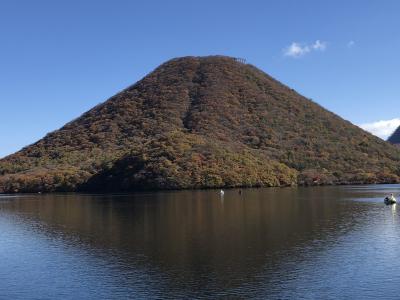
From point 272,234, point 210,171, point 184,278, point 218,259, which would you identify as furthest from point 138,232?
point 210,171

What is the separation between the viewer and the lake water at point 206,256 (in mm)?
39094

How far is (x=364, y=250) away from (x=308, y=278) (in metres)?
13.4

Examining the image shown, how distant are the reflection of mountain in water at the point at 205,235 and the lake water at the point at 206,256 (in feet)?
0.37

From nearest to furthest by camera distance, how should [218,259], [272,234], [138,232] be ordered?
[218,259]
[272,234]
[138,232]

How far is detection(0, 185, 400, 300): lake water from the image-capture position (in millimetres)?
39094

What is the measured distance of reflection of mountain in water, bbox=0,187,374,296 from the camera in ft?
145

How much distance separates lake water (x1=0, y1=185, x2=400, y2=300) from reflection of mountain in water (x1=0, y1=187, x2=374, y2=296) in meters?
0.11

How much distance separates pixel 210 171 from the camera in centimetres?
19600

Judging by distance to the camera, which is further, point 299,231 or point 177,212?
point 177,212

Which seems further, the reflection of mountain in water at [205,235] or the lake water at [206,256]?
the reflection of mountain in water at [205,235]

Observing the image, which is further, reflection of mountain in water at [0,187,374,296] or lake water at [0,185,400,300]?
reflection of mountain in water at [0,187,374,296]

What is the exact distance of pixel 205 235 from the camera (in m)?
64.5

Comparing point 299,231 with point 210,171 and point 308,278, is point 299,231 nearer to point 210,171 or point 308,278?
point 308,278

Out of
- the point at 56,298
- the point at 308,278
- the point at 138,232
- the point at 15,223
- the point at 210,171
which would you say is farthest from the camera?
the point at 210,171
